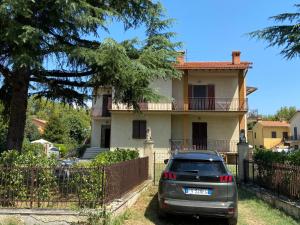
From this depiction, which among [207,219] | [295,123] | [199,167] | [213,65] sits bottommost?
[207,219]

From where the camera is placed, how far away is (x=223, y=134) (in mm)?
32844

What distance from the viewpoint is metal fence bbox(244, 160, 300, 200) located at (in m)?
9.89

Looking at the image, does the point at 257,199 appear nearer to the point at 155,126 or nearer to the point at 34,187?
the point at 34,187

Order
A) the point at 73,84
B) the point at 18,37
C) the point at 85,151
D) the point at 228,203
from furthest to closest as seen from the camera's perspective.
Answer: the point at 85,151, the point at 73,84, the point at 18,37, the point at 228,203

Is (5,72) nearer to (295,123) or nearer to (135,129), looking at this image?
(135,129)

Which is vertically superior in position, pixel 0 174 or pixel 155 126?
pixel 155 126

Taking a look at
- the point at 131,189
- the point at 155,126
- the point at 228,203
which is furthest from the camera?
the point at 155,126

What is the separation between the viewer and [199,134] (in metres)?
A: 33.2

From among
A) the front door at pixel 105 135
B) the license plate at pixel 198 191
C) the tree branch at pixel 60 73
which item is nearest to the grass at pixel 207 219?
the license plate at pixel 198 191

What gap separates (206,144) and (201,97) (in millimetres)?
4130

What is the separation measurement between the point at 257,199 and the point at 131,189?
13.2 ft

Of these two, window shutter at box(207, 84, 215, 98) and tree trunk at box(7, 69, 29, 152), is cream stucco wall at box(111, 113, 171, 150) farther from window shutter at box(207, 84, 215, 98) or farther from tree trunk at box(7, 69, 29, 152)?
tree trunk at box(7, 69, 29, 152)

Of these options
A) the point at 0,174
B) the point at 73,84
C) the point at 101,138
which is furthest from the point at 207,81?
the point at 0,174

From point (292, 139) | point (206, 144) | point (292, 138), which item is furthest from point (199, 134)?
point (292, 138)
